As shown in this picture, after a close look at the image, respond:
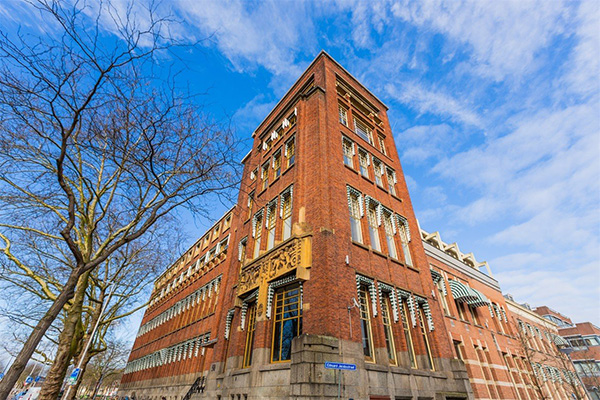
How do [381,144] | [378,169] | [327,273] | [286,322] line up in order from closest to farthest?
1. [327,273]
2. [286,322]
3. [378,169]
4. [381,144]

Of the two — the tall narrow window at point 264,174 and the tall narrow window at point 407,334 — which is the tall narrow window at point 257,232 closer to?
the tall narrow window at point 264,174

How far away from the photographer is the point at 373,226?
1534cm

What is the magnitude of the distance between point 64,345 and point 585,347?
202 ft

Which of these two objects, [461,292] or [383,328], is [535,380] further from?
[383,328]

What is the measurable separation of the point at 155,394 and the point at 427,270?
29642mm

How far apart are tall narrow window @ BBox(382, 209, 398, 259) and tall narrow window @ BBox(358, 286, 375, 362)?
3.54 meters

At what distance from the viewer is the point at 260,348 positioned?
457 inches

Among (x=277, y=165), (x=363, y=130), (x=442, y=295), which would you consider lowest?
(x=442, y=295)

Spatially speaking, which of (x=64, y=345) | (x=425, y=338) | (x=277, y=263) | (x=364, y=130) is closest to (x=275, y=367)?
(x=277, y=263)

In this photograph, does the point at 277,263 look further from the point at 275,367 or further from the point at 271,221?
the point at 275,367

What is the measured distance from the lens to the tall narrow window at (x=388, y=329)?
1174 centimetres

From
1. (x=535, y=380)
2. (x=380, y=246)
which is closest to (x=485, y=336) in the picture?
(x=535, y=380)

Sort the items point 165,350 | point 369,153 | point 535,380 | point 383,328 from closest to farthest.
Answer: point 383,328 < point 369,153 < point 535,380 < point 165,350

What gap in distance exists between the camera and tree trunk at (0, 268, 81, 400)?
6203mm
